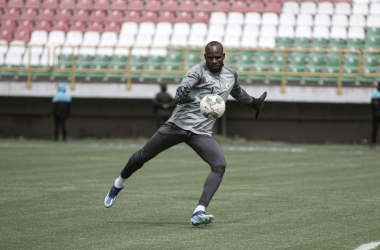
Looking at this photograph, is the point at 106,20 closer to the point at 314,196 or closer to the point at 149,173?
the point at 149,173

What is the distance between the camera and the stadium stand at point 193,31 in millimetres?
24812

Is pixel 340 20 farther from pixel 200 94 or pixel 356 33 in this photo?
pixel 200 94

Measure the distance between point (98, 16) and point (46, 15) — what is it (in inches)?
96.7

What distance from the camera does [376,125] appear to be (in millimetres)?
22156

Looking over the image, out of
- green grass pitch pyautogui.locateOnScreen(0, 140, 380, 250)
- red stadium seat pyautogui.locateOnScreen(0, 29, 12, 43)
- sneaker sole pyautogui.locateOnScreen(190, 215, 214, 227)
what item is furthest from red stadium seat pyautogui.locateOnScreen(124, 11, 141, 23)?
sneaker sole pyautogui.locateOnScreen(190, 215, 214, 227)

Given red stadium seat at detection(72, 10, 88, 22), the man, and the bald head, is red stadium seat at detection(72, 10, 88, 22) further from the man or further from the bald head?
the bald head

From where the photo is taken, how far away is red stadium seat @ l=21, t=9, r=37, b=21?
1137 inches

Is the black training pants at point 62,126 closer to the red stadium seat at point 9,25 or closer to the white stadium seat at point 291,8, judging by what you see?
the red stadium seat at point 9,25

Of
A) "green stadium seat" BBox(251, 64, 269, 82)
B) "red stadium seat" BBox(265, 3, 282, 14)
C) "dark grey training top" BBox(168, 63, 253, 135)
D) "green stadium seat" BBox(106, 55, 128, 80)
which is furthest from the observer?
"red stadium seat" BBox(265, 3, 282, 14)

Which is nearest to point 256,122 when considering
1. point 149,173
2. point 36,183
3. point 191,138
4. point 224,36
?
point 224,36

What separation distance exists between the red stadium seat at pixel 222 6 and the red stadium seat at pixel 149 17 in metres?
2.59

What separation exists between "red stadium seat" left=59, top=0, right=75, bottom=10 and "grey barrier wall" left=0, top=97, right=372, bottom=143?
4768 millimetres

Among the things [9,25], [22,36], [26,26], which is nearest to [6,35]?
[9,25]

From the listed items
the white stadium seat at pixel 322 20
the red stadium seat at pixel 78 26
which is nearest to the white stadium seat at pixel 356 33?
the white stadium seat at pixel 322 20
